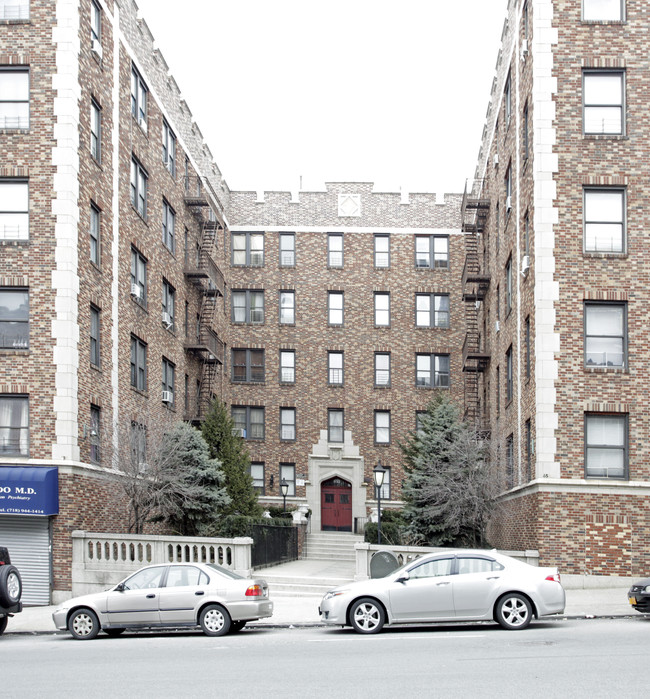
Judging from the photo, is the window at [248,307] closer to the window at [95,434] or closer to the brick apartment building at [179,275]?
the brick apartment building at [179,275]

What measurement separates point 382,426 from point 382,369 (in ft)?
8.48

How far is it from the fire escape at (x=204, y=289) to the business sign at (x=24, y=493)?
14524 mm

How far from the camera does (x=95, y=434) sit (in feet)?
90.6

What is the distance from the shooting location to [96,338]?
93.0ft

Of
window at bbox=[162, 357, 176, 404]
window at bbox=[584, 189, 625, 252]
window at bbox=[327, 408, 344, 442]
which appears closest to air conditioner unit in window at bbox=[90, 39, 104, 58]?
window at bbox=[162, 357, 176, 404]

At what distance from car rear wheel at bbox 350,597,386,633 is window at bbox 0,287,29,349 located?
479 inches

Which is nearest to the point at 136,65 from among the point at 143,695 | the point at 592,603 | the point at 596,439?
the point at 596,439

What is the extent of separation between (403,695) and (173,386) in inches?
1055

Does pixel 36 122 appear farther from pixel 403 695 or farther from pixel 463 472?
pixel 403 695

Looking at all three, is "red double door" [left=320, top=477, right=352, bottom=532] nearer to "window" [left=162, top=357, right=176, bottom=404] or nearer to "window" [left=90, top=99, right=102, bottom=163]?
"window" [left=162, top=357, right=176, bottom=404]

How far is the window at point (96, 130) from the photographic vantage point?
1118 inches

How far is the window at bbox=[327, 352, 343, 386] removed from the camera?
47625 mm

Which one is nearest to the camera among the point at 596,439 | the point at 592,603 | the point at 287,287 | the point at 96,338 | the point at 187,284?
the point at 592,603

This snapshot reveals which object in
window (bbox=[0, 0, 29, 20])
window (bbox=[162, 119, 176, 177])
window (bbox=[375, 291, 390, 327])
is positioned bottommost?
window (bbox=[375, 291, 390, 327])
